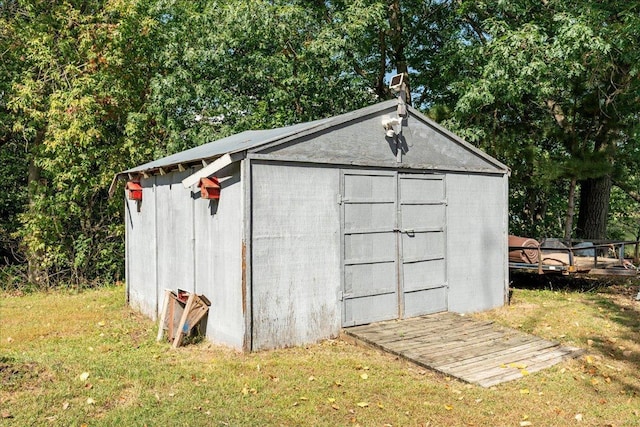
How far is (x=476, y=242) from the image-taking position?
26.8 feet

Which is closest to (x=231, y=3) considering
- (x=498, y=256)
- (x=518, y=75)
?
(x=518, y=75)

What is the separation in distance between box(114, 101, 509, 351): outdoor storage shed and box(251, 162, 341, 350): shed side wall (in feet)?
0.05

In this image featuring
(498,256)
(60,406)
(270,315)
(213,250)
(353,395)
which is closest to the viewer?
(60,406)

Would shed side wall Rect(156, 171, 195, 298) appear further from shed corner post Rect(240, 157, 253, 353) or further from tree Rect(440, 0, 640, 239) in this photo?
tree Rect(440, 0, 640, 239)

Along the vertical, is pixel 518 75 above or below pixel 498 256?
above

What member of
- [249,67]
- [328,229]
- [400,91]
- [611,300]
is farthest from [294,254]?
[249,67]

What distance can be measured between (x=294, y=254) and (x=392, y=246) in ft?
5.31

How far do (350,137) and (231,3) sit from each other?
8.46m

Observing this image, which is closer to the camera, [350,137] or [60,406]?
[60,406]

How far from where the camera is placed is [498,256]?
8.49 m

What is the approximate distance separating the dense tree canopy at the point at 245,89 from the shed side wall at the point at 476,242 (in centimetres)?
343

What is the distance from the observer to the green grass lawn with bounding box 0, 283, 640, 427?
4.16 meters

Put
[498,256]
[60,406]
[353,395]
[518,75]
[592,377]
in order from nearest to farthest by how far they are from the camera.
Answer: [60,406] → [353,395] → [592,377] → [498,256] → [518,75]

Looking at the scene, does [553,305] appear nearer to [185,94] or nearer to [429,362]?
[429,362]
